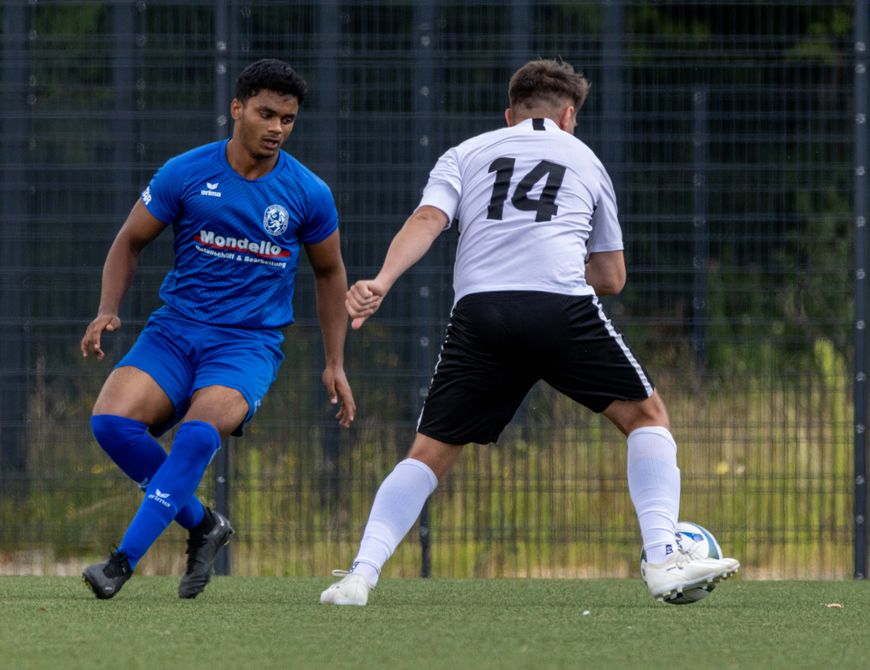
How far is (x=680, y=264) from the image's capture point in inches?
339

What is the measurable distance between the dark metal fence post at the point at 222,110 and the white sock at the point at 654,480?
127 inches

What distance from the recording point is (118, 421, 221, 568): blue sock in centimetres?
582

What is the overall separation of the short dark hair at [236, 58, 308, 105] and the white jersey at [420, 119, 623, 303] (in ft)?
2.18

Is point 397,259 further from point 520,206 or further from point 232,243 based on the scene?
point 232,243

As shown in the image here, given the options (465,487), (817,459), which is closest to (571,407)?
(465,487)

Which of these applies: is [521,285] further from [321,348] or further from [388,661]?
[321,348]

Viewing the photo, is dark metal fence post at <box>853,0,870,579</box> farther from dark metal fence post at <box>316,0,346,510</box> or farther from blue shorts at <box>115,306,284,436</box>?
blue shorts at <box>115,306,284,436</box>

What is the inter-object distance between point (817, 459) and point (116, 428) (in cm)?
396

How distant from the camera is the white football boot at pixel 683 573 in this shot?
5.57 m

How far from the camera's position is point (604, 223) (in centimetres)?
591

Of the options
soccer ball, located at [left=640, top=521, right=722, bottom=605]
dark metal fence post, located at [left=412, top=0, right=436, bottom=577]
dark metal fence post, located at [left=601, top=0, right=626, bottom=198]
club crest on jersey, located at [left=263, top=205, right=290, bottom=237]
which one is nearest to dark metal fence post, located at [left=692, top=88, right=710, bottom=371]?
dark metal fence post, located at [left=601, top=0, right=626, bottom=198]

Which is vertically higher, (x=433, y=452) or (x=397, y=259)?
(x=397, y=259)

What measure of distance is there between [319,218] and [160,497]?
1.17 meters

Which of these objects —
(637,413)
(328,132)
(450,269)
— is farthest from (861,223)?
(637,413)
